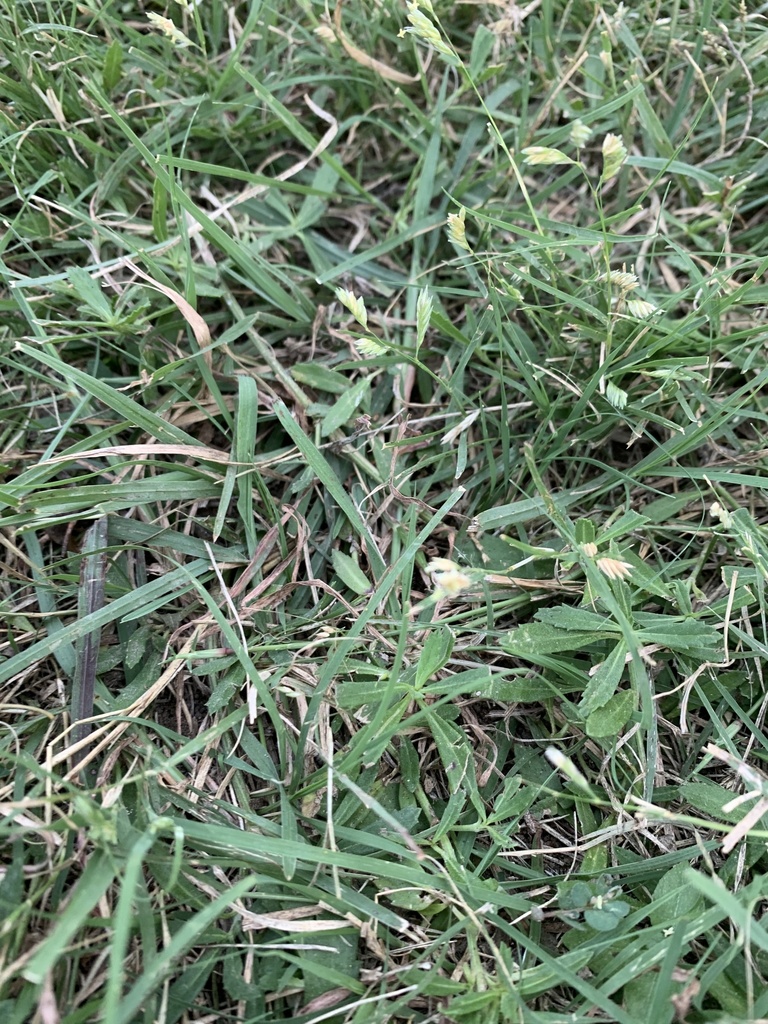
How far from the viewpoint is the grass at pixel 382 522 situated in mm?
1377

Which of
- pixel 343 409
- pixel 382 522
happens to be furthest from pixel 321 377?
pixel 382 522

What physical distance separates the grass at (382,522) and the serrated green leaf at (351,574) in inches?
0.7

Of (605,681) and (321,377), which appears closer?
(605,681)

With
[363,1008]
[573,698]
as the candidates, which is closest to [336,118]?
[573,698]

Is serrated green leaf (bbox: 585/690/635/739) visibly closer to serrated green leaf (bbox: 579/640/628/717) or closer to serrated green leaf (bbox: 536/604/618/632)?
serrated green leaf (bbox: 579/640/628/717)

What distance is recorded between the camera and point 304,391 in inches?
76.1

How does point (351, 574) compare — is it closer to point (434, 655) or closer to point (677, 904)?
point (434, 655)

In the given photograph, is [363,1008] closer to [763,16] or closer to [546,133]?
[546,133]

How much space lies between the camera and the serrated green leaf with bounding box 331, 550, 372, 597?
1.69m

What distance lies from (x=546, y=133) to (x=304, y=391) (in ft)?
3.32

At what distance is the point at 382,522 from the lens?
6.02ft

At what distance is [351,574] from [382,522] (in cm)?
19

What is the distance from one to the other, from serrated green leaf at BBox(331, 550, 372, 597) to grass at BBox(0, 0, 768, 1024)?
17mm

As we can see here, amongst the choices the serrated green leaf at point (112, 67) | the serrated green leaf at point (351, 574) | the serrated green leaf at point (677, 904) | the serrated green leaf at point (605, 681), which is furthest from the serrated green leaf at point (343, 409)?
the serrated green leaf at point (677, 904)
